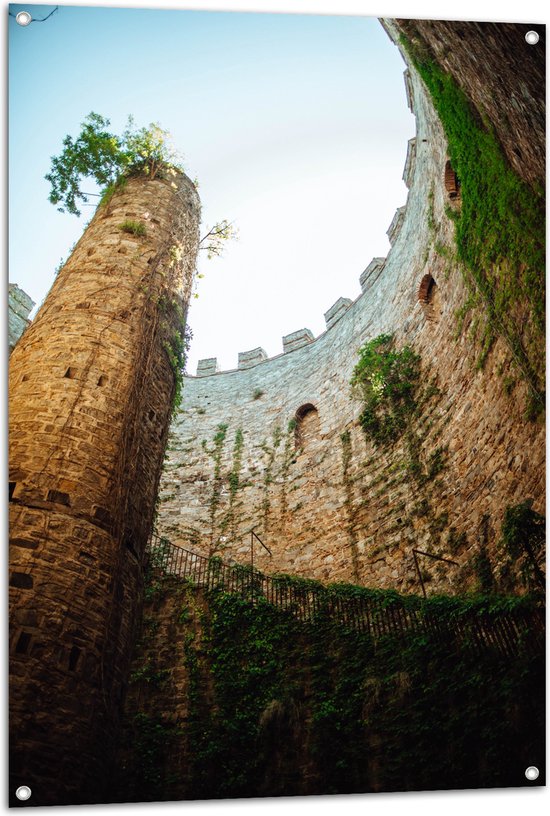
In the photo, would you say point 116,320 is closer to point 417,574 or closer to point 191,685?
point 191,685

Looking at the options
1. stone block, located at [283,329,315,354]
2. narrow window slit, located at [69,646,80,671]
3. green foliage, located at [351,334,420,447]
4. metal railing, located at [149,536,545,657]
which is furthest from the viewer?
stone block, located at [283,329,315,354]

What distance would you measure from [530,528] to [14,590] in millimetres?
4659

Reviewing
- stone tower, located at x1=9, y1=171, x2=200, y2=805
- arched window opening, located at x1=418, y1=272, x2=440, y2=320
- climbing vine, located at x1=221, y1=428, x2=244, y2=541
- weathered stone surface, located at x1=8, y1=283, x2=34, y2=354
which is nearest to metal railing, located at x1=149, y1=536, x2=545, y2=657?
stone tower, located at x1=9, y1=171, x2=200, y2=805

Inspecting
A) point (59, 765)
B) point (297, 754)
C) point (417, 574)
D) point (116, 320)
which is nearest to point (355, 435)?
point (417, 574)

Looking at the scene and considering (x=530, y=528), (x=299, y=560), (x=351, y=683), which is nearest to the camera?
(x=530, y=528)

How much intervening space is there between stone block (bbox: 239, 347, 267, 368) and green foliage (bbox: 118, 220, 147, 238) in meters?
9.02

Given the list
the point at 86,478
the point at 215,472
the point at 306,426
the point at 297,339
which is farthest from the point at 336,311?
the point at 86,478

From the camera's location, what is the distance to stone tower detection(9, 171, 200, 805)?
3738 millimetres

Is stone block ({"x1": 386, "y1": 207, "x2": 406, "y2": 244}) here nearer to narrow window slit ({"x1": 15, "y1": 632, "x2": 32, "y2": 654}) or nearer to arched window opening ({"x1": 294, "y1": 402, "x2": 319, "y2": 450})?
arched window opening ({"x1": 294, "y1": 402, "x2": 319, "y2": 450})

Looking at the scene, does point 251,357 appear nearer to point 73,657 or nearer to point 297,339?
point 297,339

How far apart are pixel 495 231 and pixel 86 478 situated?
18.7 feet

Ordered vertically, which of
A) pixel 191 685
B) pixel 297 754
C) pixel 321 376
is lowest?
pixel 297 754

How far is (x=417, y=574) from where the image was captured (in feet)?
25.3

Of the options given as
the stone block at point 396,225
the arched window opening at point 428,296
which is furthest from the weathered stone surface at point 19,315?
the stone block at point 396,225
